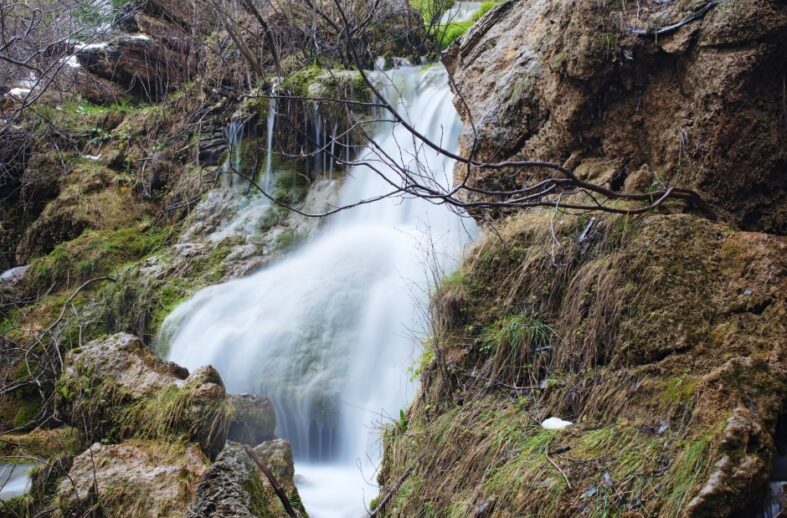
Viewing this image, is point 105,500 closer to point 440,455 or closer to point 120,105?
point 440,455

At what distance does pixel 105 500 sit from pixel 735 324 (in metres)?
3.64

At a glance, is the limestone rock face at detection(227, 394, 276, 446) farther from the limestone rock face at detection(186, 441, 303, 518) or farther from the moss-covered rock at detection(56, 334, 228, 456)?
the limestone rock face at detection(186, 441, 303, 518)

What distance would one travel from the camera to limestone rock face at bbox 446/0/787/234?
12.3 ft

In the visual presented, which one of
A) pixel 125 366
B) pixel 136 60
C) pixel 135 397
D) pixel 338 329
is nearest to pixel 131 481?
pixel 135 397

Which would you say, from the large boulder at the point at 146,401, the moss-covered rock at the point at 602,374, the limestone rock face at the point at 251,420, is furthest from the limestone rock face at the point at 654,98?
the large boulder at the point at 146,401

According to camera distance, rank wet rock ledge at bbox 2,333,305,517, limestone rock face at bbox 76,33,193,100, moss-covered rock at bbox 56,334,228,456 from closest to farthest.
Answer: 1. wet rock ledge at bbox 2,333,305,517
2. moss-covered rock at bbox 56,334,228,456
3. limestone rock face at bbox 76,33,193,100

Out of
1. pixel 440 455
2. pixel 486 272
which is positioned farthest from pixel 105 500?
pixel 486 272

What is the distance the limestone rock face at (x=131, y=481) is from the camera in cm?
400

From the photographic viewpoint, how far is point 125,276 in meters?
8.25

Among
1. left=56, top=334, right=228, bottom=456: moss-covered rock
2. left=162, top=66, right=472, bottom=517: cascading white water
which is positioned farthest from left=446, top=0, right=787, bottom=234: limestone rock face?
left=56, top=334, right=228, bottom=456: moss-covered rock

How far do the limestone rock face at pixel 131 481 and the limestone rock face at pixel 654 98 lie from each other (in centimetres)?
284

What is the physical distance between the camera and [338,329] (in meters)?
6.29

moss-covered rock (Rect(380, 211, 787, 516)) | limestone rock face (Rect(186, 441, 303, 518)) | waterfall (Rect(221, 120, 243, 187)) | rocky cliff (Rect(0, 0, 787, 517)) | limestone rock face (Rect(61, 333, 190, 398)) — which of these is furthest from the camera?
waterfall (Rect(221, 120, 243, 187))

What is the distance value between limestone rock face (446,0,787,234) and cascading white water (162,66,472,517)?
83 centimetres
